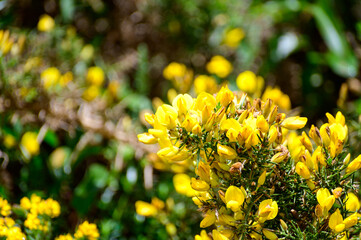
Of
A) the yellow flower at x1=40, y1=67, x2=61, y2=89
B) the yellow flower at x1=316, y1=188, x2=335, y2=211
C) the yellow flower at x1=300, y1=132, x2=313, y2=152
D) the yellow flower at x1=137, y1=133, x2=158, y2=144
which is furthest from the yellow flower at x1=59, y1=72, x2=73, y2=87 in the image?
the yellow flower at x1=316, y1=188, x2=335, y2=211

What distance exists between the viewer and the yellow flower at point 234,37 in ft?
7.46

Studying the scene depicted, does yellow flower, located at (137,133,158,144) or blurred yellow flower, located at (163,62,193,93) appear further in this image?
blurred yellow flower, located at (163,62,193,93)

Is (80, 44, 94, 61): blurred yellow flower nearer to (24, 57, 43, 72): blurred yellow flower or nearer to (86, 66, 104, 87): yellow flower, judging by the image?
(86, 66, 104, 87): yellow flower

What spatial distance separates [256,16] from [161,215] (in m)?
1.55

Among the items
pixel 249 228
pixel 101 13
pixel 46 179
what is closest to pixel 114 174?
pixel 46 179

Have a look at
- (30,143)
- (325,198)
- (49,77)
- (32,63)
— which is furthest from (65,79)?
(325,198)

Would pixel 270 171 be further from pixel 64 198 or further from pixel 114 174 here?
pixel 64 198

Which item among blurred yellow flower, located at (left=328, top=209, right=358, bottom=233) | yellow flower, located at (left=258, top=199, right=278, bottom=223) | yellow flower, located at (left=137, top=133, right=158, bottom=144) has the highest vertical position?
yellow flower, located at (left=137, top=133, right=158, bottom=144)

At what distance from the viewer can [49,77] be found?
1607mm

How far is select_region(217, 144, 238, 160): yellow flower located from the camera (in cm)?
73

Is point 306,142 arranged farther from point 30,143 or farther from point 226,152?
point 30,143

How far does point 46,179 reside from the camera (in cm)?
161

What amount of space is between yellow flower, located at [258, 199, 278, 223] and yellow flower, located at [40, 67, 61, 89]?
1149mm

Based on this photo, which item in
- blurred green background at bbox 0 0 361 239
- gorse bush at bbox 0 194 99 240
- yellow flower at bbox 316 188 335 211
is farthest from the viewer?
blurred green background at bbox 0 0 361 239
